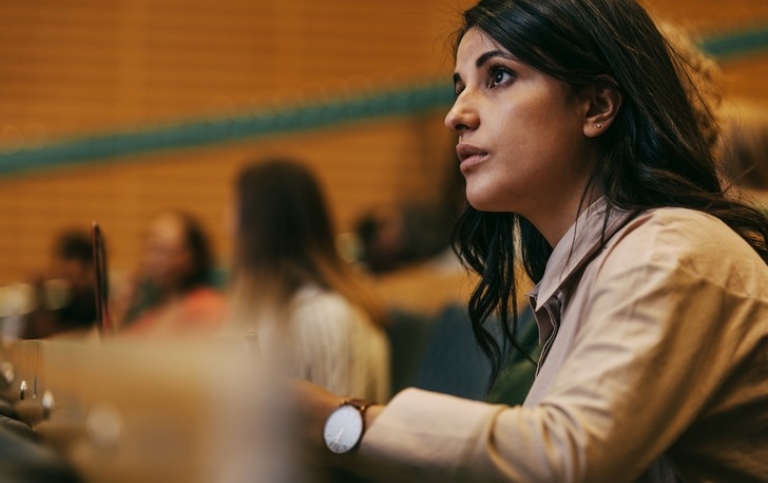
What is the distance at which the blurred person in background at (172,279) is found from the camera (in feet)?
11.9

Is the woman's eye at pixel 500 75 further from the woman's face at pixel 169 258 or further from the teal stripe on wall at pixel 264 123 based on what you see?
the teal stripe on wall at pixel 264 123

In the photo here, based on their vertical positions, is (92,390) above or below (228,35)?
A: below

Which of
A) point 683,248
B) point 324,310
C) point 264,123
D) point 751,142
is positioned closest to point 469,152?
point 683,248

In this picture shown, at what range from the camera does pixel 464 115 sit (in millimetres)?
1248

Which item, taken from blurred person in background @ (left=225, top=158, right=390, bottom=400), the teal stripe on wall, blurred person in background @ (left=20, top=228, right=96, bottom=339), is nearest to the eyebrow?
blurred person in background @ (left=225, top=158, right=390, bottom=400)

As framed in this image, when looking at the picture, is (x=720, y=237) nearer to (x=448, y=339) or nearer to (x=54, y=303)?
(x=448, y=339)

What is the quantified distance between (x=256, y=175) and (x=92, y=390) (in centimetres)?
208

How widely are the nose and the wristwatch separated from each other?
1.26 ft

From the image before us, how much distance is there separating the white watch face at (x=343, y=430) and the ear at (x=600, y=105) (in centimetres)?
45

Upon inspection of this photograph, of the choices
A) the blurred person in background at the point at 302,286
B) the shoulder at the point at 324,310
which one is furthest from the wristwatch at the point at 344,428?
the shoulder at the point at 324,310

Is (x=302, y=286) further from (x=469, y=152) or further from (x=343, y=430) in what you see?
(x=343, y=430)

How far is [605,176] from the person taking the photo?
1245 millimetres

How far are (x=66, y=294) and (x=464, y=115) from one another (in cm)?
355

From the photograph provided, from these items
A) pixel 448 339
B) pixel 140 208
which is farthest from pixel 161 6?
pixel 448 339
